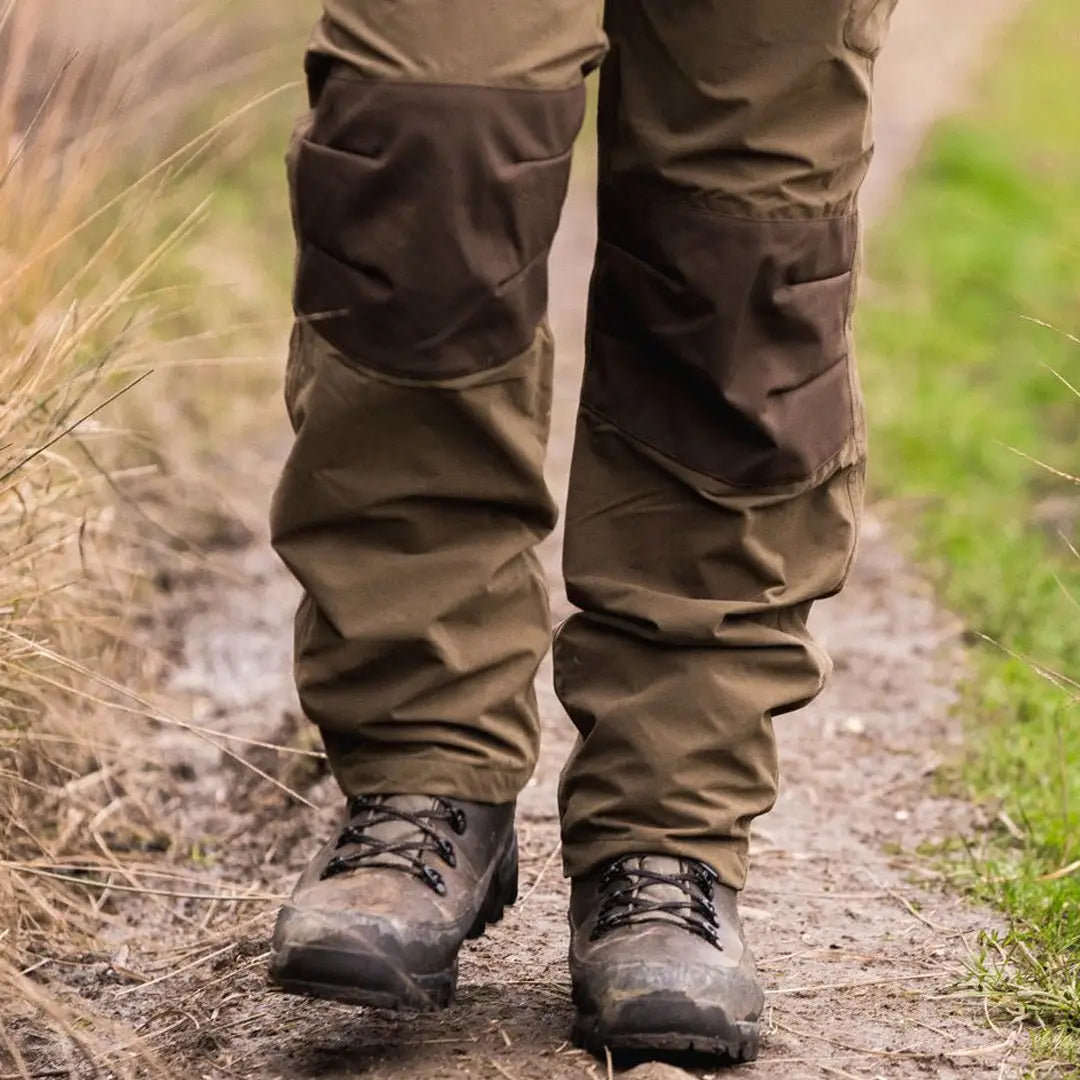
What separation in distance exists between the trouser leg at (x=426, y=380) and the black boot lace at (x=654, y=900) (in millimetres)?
134

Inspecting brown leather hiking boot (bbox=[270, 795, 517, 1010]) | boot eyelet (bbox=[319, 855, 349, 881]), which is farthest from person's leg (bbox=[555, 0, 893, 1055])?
boot eyelet (bbox=[319, 855, 349, 881])

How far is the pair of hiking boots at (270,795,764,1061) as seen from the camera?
1537 millimetres

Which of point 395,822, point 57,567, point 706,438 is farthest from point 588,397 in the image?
point 57,567

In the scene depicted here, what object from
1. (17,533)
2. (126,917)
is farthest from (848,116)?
(126,917)

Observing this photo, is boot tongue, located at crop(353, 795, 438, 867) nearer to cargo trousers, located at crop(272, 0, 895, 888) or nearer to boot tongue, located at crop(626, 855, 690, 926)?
cargo trousers, located at crop(272, 0, 895, 888)

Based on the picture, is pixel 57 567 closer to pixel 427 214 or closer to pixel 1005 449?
pixel 427 214

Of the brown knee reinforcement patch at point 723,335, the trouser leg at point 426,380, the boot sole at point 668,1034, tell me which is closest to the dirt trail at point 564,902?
the boot sole at point 668,1034

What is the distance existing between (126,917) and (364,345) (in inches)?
34.5

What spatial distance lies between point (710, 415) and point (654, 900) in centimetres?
44

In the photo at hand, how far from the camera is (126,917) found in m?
2.11

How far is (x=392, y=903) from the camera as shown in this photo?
5.17ft

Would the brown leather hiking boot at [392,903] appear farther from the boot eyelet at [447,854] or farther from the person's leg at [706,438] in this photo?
the person's leg at [706,438]

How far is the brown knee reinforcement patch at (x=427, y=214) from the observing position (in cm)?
149

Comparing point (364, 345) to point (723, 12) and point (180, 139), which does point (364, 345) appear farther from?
point (180, 139)
